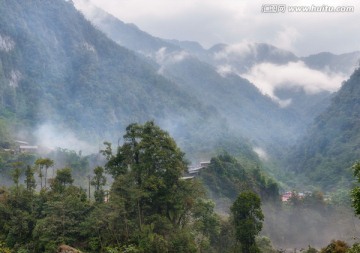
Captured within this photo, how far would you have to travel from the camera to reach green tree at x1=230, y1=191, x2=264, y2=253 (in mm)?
27516

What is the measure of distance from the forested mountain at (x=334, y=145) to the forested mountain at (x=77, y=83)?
29123mm

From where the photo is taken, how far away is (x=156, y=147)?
26281 mm

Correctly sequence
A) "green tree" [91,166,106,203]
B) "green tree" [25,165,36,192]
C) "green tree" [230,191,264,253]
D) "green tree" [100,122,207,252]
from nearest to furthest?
"green tree" [100,122,207,252]
"green tree" [230,191,264,253]
"green tree" [91,166,106,203]
"green tree" [25,165,36,192]

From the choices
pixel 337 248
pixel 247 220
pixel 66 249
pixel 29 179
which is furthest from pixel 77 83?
pixel 337 248

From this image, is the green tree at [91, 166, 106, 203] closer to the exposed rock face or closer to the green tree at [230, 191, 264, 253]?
the exposed rock face

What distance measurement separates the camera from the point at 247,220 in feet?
90.9

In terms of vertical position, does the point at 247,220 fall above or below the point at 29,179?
below

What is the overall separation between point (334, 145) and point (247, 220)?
8576cm

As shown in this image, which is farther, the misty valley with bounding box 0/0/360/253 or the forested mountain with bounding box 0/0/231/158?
the forested mountain with bounding box 0/0/231/158

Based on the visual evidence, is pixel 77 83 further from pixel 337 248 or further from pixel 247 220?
pixel 337 248

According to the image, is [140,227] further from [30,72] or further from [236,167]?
[30,72]

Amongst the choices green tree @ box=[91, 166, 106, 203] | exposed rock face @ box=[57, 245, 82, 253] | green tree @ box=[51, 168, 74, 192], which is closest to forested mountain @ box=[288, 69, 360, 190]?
green tree @ box=[91, 166, 106, 203]

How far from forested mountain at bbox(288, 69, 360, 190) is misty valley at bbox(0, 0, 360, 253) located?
50cm

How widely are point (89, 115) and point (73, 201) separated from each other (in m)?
99.6
